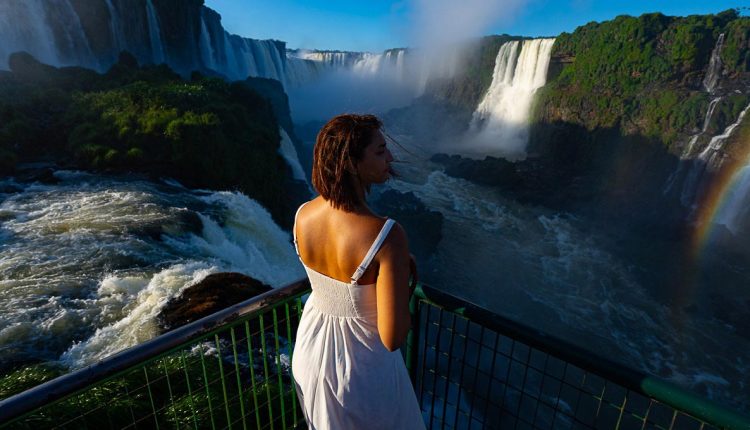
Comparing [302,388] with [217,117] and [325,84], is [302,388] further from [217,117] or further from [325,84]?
[325,84]

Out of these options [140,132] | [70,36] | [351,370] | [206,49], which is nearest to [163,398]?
[351,370]

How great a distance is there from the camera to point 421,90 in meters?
67.4

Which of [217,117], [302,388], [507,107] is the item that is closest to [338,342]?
[302,388]

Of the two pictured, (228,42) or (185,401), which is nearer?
(185,401)

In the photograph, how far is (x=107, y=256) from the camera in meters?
8.02

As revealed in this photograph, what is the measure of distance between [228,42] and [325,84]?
24.2 meters

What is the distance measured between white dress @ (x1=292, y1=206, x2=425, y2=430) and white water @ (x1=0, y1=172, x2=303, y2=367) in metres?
5.47

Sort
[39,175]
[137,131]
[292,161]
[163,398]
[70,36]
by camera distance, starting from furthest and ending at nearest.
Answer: [70,36], [292,161], [137,131], [39,175], [163,398]

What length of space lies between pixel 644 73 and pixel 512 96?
593 inches

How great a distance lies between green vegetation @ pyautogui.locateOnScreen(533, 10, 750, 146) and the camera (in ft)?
81.7

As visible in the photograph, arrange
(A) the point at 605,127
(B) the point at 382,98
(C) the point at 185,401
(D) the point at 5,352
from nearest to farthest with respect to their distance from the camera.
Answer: (C) the point at 185,401 < (D) the point at 5,352 < (A) the point at 605,127 < (B) the point at 382,98

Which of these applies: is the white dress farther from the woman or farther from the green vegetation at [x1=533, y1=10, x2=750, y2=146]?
the green vegetation at [x1=533, y1=10, x2=750, y2=146]

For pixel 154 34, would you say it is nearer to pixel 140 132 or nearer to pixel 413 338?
pixel 140 132

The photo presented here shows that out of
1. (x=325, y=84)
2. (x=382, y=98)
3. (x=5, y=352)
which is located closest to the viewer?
(x=5, y=352)
